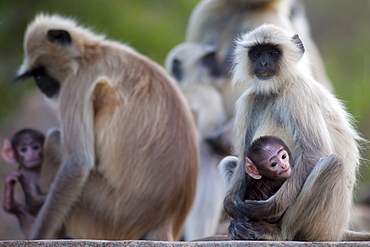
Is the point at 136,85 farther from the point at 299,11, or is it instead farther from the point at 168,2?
the point at 168,2

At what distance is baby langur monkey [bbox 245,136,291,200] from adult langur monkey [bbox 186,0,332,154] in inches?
129

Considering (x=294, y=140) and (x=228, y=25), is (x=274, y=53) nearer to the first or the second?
(x=294, y=140)

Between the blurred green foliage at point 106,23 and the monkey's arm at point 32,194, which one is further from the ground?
the blurred green foliage at point 106,23

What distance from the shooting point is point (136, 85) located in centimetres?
447

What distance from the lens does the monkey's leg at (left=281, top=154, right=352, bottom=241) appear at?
2771 mm

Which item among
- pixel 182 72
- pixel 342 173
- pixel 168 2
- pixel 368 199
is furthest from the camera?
pixel 168 2

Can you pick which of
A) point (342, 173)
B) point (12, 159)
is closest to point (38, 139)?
point (12, 159)

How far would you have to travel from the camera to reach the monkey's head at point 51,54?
183 inches

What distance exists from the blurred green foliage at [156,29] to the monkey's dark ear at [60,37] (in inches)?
154

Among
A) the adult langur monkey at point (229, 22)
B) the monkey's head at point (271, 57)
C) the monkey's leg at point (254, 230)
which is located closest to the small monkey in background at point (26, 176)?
the monkey's leg at point (254, 230)

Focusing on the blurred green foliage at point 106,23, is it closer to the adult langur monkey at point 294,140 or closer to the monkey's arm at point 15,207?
the monkey's arm at point 15,207

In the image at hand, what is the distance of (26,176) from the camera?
4590mm

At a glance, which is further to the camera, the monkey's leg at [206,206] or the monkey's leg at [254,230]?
the monkey's leg at [206,206]

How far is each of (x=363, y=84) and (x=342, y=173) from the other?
25.1 ft
